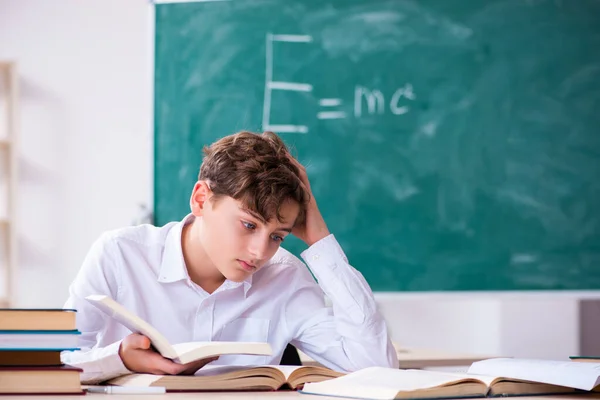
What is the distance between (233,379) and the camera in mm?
1275

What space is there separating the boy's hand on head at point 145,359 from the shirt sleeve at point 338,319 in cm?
53

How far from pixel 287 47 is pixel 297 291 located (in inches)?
65.8

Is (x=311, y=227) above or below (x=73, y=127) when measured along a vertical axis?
below

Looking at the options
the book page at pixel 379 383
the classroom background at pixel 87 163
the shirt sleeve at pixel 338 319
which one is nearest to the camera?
the book page at pixel 379 383

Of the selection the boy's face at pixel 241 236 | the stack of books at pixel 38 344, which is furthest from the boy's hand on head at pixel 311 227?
the stack of books at pixel 38 344

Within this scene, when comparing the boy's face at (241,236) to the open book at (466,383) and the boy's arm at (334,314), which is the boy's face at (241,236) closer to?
the boy's arm at (334,314)


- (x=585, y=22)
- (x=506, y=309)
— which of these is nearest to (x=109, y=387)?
(x=585, y=22)

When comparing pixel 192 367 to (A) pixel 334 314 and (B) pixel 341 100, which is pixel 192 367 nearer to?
(A) pixel 334 314

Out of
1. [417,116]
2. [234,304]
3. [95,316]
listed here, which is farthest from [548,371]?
[417,116]

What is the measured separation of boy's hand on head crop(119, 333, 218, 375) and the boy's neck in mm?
520

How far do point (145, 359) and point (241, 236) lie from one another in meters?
0.43

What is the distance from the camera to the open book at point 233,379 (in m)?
1.25

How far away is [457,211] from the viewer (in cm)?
331

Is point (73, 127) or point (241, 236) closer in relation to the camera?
point (241, 236)
